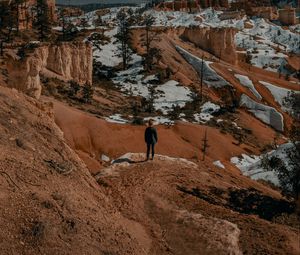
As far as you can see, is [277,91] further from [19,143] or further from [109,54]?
[19,143]

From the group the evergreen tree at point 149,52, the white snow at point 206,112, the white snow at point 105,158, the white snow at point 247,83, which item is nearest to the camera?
the white snow at point 105,158

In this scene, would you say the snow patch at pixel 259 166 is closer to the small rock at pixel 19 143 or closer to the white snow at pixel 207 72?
the small rock at pixel 19 143

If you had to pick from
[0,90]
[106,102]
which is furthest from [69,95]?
[0,90]

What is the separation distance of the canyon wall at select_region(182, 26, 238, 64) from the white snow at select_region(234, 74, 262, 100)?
1430 cm

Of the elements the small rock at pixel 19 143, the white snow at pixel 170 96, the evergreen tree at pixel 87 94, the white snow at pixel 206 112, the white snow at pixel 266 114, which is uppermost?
the small rock at pixel 19 143

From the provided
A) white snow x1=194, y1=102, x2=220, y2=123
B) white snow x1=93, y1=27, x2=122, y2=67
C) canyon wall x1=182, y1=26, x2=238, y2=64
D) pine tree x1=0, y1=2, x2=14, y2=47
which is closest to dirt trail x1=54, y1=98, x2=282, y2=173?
white snow x1=194, y1=102, x2=220, y2=123

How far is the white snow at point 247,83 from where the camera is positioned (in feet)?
190

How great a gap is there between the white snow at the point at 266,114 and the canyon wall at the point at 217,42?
22903 millimetres

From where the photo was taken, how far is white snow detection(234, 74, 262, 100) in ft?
190

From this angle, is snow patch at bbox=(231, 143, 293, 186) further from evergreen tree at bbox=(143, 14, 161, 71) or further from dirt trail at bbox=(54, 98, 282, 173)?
evergreen tree at bbox=(143, 14, 161, 71)

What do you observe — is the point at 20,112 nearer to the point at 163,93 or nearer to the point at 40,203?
the point at 40,203

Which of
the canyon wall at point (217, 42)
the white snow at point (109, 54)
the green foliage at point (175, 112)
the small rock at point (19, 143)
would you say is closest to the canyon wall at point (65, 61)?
the green foliage at point (175, 112)

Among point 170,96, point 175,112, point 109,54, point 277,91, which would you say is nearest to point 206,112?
point 175,112

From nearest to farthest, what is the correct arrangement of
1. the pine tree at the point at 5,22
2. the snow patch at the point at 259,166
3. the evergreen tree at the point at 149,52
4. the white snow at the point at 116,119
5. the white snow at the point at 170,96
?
the snow patch at the point at 259,166
the white snow at the point at 116,119
the white snow at the point at 170,96
the pine tree at the point at 5,22
the evergreen tree at the point at 149,52
